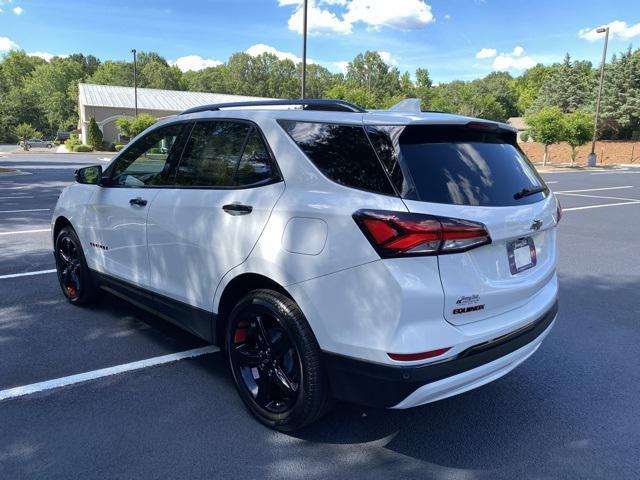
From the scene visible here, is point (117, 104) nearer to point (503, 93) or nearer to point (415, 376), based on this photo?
point (415, 376)

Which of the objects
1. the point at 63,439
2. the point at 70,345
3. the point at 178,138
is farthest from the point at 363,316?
the point at 70,345

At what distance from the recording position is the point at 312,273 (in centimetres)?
255

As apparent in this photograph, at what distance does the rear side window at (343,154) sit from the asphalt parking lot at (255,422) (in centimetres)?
145

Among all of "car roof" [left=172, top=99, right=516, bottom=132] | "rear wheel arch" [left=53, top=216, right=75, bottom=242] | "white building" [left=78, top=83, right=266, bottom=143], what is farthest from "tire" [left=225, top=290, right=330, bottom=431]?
"white building" [left=78, top=83, right=266, bottom=143]

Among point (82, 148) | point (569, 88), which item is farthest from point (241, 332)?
point (569, 88)

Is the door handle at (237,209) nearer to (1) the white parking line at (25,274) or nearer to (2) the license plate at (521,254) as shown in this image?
(2) the license plate at (521,254)

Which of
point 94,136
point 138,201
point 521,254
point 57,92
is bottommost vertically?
point 521,254

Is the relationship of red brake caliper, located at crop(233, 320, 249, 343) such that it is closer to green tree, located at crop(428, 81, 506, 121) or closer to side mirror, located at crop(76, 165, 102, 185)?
side mirror, located at crop(76, 165, 102, 185)

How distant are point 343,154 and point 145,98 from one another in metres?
62.5

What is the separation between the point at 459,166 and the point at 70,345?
3.25 m

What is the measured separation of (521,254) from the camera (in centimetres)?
279

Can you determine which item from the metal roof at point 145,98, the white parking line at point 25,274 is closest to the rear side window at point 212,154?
the white parking line at point 25,274

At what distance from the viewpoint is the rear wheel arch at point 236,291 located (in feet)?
9.30

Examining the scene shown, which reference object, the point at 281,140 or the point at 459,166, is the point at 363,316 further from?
the point at 281,140
